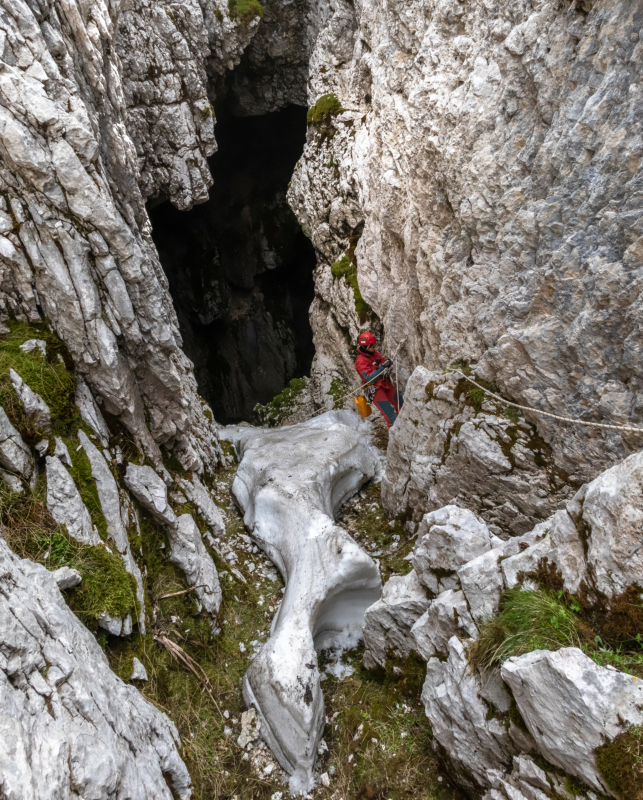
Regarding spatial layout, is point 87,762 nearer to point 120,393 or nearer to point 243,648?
point 243,648

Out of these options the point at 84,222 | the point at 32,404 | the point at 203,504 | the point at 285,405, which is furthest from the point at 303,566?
the point at 285,405

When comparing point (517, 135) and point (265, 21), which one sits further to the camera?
point (265, 21)

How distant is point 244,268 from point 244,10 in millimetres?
11519

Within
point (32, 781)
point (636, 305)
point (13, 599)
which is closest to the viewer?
point (32, 781)

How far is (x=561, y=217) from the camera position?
19.2 feet

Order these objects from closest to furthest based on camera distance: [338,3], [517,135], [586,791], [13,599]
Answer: [586,791], [13,599], [517,135], [338,3]

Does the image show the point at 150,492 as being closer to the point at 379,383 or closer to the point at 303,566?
the point at 303,566

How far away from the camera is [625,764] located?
2.96 metres

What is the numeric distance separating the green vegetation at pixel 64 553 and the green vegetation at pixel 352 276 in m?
9.44

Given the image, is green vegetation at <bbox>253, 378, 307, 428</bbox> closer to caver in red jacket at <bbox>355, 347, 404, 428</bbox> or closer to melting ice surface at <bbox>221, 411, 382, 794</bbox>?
melting ice surface at <bbox>221, 411, 382, 794</bbox>

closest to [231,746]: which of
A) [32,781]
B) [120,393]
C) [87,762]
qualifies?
[87,762]

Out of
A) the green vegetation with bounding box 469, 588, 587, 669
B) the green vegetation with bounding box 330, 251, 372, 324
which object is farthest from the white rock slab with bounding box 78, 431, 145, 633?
the green vegetation with bounding box 330, 251, 372, 324

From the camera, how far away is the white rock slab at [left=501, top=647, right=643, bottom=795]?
10.0 feet

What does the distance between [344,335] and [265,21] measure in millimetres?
13564
